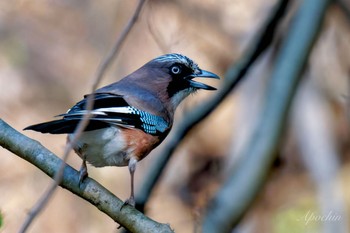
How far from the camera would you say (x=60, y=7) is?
1186 centimetres

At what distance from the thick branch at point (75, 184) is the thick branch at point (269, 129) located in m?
0.36

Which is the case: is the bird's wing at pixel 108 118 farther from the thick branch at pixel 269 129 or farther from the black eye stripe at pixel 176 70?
the thick branch at pixel 269 129

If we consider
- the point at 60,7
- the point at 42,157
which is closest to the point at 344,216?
the point at 42,157

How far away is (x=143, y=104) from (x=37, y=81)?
6.07 metres

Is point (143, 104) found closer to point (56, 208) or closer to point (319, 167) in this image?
point (319, 167)

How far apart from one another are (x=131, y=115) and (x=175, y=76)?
38.9 inches

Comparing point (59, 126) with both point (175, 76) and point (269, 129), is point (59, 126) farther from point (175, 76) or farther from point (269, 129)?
point (175, 76)

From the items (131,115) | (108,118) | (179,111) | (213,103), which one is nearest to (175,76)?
(213,103)

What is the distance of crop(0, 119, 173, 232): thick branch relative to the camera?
14.6 feet

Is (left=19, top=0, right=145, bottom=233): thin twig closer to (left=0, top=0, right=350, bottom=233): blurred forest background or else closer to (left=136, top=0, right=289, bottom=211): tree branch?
(left=136, top=0, right=289, bottom=211): tree branch

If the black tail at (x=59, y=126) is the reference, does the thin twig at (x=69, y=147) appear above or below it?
above

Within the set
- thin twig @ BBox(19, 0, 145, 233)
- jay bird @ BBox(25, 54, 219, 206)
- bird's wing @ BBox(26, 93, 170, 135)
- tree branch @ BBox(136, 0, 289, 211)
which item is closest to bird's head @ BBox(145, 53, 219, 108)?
jay bird @ BBox(25, 54, 219, 206)

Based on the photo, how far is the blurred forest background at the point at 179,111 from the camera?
9.72m

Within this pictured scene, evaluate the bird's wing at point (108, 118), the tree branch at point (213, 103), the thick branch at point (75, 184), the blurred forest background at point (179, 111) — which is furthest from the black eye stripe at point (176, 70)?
the blurred forest background at point (179, 111)
